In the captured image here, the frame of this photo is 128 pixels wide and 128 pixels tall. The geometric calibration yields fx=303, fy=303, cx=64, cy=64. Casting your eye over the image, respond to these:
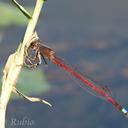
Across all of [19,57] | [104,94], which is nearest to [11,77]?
[19,57]

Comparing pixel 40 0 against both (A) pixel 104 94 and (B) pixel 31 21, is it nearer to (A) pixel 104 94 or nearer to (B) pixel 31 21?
(B) pixel 31 21

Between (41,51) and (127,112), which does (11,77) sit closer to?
(41,51)

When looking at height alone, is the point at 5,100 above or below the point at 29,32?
below

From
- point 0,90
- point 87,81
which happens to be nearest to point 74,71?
point 87,81

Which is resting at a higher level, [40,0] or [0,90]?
[40,0]

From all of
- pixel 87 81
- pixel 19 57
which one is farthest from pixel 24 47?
pixel 87 81

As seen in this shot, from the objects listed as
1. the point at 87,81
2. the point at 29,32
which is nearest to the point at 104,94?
the point at 87,81

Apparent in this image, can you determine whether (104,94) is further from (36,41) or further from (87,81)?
(36,41)

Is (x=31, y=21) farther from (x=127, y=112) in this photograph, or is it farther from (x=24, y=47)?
(x=127, y=112)
